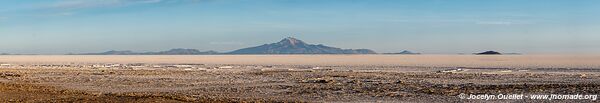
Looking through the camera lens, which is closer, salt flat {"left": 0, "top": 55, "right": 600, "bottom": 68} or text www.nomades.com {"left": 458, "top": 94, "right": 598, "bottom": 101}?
text www.nomades.com {"left": 458, "top": 94, "right": 598, "bottom": 101}

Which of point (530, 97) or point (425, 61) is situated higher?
point (425, 61)

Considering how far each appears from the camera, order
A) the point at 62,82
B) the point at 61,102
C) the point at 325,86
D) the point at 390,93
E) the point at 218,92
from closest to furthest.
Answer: the point at 61,102 → the point at 390,93 → the point at 218,92 → the point at 325,86 → the point at 62,82

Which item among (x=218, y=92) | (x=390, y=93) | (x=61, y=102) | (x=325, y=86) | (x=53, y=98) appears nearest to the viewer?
(x=61, y=102)

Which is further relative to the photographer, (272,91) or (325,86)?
(325,86)

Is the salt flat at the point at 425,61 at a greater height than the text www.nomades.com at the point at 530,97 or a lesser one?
greater

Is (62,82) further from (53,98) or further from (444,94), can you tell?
(444,94)

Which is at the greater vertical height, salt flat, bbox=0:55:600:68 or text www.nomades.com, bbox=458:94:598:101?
salt flat, bbox=0:55:600:68

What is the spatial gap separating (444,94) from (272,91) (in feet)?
15.5

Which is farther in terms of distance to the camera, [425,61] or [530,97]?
[425,61]

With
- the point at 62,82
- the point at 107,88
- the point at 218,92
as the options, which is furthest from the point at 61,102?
the point at 62,82

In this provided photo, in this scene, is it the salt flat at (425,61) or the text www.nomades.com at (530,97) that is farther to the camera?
the salt flat at (425,61)

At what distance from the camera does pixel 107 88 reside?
21.5 meters

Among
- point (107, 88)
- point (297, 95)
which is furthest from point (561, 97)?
point (107, 88)

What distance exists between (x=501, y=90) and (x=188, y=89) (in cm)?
883
